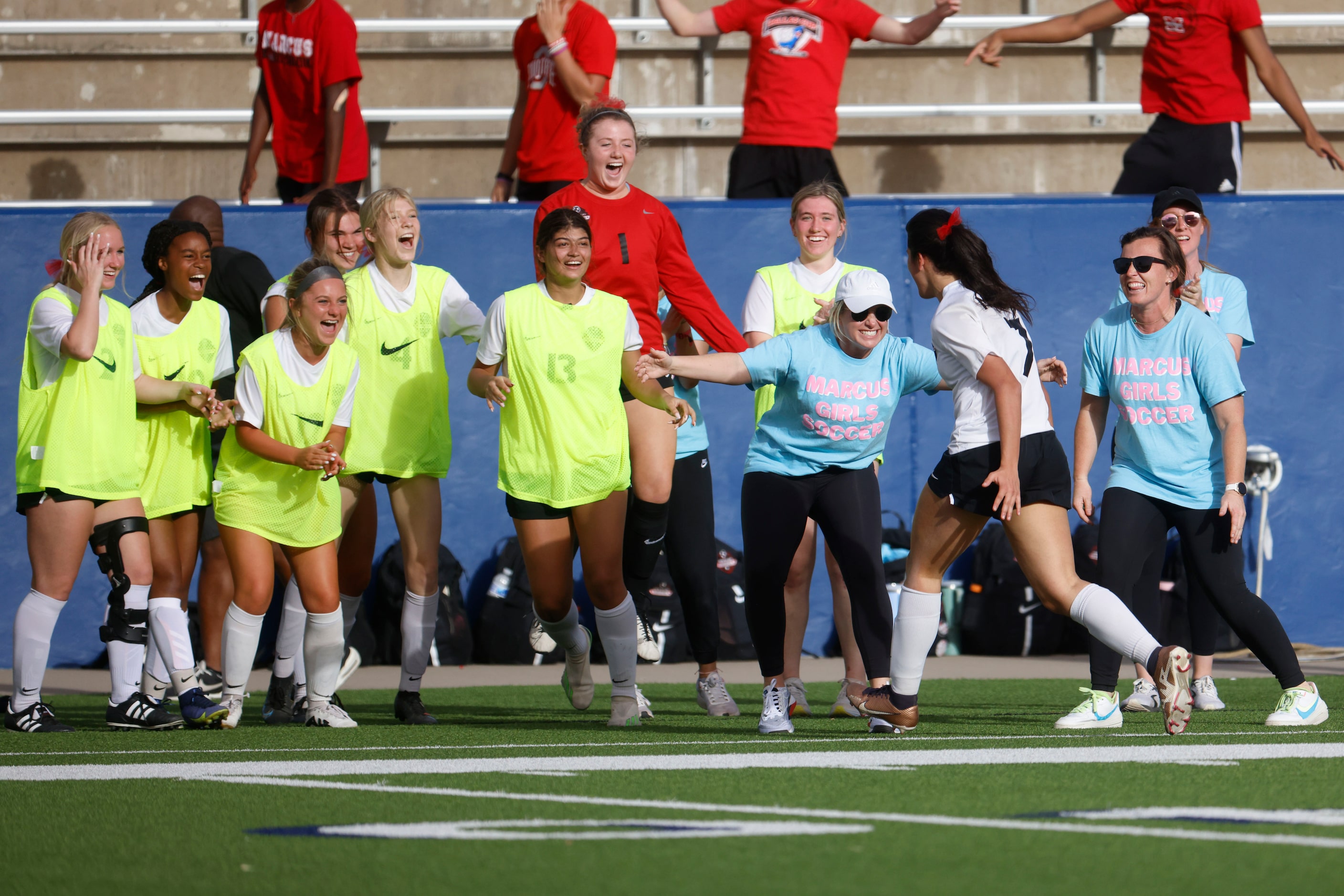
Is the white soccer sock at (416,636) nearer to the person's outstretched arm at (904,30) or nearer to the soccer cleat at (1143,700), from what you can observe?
the soccer cleat at (1143,700)

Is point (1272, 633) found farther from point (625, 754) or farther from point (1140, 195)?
point (1140, 195)

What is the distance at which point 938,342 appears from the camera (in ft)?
18.9

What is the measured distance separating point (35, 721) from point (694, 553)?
2.58 m

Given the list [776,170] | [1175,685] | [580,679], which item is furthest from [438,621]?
[1175,685]

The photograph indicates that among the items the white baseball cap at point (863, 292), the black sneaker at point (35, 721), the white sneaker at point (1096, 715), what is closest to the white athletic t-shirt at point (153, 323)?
the black sneaker at point (35, 721)

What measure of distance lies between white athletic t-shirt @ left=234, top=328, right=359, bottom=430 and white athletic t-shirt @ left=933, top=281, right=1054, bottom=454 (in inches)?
87.0

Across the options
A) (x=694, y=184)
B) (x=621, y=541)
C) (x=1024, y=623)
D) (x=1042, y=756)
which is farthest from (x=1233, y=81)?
(x=1042, y=756)

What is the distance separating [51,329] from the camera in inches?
247

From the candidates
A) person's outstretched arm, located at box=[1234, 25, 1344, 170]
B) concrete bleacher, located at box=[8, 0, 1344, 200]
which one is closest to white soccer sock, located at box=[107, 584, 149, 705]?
person's outstretched arm, located at box=[1234, 25, 1344, 170]

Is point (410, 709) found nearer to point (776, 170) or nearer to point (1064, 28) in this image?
point (776, 170)

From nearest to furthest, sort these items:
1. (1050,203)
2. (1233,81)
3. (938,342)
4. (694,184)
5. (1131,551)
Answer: (938,342) → (1131,551) → (1233,81) → (1050,203) → (694,184)

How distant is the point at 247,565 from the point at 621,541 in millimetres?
1372

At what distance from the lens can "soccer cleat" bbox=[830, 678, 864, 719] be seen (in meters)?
6.77

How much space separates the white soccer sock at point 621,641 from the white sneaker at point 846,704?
915 mm
